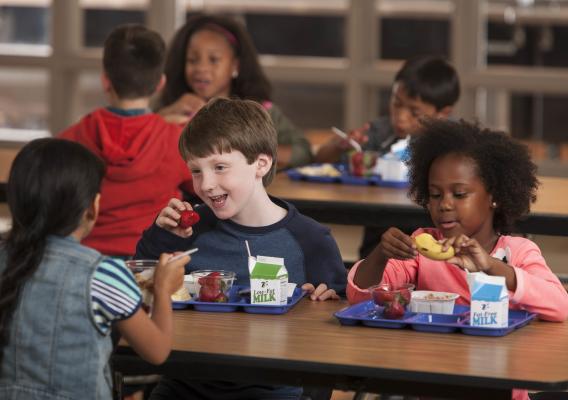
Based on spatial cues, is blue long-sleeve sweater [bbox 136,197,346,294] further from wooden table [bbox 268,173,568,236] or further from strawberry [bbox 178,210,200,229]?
wooden table [bbox 268,173,568,236]

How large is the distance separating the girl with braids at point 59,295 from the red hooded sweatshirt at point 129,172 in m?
1.81

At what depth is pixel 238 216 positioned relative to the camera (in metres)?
3.02

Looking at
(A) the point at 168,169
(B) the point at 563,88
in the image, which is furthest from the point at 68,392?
(B) the point at 563,88

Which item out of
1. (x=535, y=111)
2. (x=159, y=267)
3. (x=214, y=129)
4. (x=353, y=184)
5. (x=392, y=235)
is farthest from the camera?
(x=535, y=111)

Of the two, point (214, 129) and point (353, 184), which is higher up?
point (214, 129)

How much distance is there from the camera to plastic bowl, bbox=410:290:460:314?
2627 millimetres

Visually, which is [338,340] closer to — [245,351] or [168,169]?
[245,351]

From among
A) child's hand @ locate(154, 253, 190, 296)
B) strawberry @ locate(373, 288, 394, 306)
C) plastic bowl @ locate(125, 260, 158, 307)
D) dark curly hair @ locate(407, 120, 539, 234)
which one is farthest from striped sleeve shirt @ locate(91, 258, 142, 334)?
dark curly hair @ locate(407, 120, 539, 234)

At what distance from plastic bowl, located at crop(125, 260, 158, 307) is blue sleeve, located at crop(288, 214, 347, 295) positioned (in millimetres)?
403

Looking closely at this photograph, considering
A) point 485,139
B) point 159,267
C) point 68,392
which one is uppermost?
point 485,139

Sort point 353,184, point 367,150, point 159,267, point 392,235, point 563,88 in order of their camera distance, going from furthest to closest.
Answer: point 563,88
point 367,150
point 353,184
point 392,235
point 159,267

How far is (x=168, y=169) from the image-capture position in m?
4.21

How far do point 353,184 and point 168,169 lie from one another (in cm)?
87

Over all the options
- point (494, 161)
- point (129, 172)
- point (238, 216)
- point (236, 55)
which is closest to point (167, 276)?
point (238, 216)
